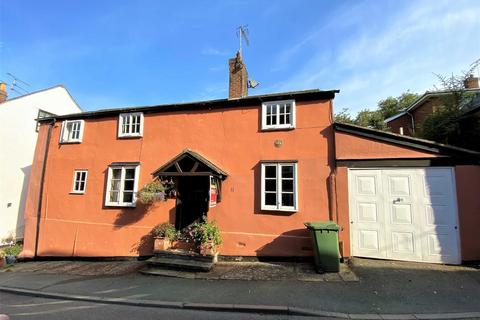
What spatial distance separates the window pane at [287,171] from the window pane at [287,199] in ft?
2.15

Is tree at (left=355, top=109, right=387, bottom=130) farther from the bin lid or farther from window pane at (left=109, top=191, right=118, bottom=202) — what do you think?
window pane at (left=109, top=191, right=118, bottom=202)

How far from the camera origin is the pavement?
18.2 ft

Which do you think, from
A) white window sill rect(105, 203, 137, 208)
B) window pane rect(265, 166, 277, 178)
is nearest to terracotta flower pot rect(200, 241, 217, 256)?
window pane rect(265, 166, 277, 178)

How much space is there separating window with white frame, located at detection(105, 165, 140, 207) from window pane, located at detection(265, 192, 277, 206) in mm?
5238

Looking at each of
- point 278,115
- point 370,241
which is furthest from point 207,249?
point 278,115

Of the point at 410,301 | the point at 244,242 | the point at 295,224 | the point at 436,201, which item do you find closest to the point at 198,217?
the point at 244,242

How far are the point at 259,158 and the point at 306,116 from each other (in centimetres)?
222

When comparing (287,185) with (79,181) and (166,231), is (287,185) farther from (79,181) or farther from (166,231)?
(79,181)

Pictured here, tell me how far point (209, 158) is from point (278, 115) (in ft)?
9.99

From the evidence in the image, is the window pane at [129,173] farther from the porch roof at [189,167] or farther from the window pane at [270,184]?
the window pane at [270,184]

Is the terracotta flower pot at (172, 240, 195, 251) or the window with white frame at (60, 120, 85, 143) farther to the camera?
the window with white frame at (60, 120, 85, 143)

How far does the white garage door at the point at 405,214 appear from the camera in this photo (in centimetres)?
789

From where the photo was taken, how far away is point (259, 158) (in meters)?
9.91

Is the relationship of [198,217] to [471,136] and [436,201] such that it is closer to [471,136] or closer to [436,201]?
[436,201]
